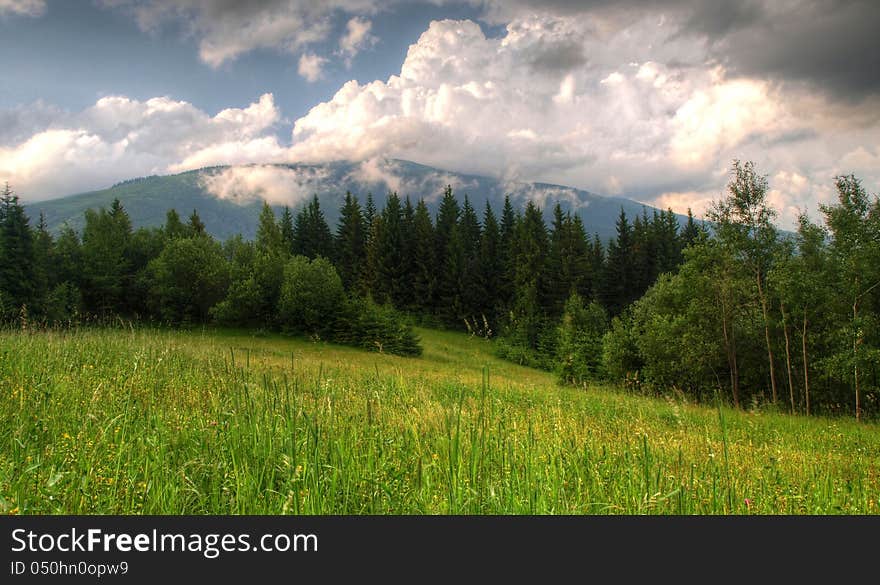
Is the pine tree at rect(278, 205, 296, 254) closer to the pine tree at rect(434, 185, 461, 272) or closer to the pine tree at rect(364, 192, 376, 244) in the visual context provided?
the pine tree at rect(364, 192, 376, 244)

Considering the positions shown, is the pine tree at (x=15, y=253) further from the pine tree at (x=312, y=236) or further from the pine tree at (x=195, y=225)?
the pine tree at (x=312, y=236)

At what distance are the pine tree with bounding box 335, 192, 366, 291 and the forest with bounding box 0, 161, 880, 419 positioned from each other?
0.31 m

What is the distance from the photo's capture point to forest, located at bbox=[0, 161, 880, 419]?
25938 mm

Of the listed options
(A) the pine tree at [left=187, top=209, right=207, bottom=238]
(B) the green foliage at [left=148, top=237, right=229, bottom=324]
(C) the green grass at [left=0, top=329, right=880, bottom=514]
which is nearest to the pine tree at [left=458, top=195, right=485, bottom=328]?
(B) the green foliage at [left=148, top=237, right=229, bottom=324]

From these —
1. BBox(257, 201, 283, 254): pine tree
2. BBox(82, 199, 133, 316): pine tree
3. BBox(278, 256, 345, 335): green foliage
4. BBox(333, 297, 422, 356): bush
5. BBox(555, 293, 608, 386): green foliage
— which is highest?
BBox(257, 201, 283, 254): pine tree

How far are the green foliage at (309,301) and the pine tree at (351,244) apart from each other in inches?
938

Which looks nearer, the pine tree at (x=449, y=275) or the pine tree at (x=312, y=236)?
the pine tree at (x=449, y=275)

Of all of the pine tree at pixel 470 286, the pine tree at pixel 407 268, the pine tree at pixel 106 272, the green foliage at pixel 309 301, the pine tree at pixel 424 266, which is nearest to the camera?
the green foliage at pixel 309 301

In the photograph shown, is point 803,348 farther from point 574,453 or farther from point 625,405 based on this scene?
point 574,453

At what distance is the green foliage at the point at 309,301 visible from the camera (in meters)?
49.5

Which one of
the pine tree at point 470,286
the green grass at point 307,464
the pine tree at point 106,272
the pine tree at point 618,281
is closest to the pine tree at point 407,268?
the pine tree at point 470,286

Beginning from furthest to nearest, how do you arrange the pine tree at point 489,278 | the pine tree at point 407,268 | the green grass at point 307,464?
1. the pine tree at point 407,268
2. the pine tree at point 489,278
3. the green grass at point 307,464

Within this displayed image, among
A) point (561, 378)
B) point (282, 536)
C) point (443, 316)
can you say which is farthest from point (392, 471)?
point (443, 316)

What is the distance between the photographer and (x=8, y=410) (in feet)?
16.1
